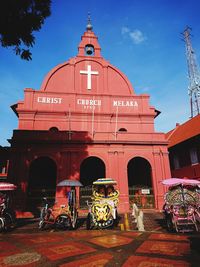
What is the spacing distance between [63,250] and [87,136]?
459 inches

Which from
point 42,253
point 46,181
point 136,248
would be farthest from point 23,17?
point 46,181

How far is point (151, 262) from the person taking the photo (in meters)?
4.16

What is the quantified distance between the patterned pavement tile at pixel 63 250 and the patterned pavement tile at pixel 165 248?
1.38m

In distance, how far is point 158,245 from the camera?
18.1 feet

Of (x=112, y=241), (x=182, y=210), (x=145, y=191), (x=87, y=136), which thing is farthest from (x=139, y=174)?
(x=112, y=241)

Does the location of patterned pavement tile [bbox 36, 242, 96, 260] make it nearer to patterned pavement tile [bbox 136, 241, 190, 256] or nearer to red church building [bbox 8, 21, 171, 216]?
patterned pavement tile [bbox 136, 241, 190, 256]

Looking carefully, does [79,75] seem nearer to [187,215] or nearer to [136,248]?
[187,215]

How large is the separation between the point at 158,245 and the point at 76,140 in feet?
37.6

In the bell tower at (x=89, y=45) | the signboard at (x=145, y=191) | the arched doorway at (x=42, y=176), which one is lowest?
the signboard at (x=145, y=191)

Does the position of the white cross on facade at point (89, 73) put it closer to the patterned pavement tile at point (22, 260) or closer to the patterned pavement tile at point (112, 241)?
the patterned pavement tile at point (112, 241)

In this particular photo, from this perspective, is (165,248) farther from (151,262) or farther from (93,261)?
(93,261)

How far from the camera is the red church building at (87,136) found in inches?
609

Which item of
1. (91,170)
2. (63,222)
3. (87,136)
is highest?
(87,136)

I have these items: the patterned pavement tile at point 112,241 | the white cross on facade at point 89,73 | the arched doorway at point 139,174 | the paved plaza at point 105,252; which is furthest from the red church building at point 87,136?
the paved plaza at point 105,252
